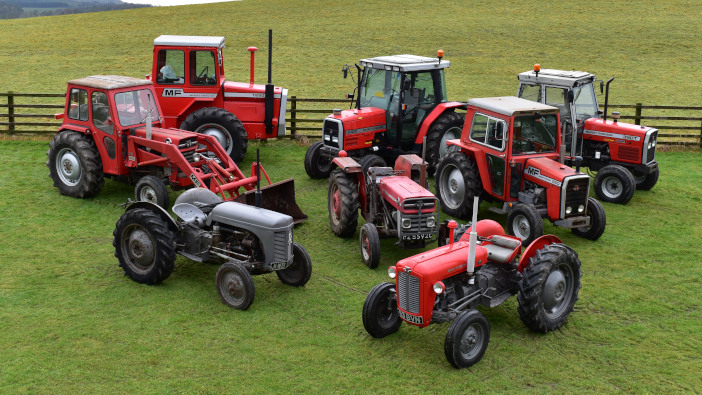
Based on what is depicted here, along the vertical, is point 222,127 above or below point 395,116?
below

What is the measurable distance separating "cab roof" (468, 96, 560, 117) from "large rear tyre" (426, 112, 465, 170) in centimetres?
195

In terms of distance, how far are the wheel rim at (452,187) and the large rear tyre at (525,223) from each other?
107cm

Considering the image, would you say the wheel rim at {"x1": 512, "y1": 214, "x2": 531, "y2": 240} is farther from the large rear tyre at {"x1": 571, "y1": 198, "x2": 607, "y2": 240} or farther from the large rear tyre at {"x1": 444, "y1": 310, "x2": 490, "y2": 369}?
the large rear tyre at {"x1": 444, "y1": 310, "x2": 490, "y2": 369}

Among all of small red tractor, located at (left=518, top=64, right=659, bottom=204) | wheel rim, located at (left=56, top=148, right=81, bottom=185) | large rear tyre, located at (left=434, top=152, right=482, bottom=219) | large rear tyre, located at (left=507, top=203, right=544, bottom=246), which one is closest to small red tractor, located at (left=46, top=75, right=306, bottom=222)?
wheel rim, located at (left=56, top=148, right=81, bottom=185)

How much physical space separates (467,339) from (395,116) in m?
6.98

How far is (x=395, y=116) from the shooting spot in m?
13.5

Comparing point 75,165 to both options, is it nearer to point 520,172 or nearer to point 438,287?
point 520,172

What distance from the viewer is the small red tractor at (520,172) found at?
10375 millimetres

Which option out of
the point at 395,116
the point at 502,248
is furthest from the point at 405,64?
the point at 502,248

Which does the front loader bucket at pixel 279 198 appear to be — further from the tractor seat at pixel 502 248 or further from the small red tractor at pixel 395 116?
the tractor seat at pixel 502 248

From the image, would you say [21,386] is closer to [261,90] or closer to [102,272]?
[102,272]

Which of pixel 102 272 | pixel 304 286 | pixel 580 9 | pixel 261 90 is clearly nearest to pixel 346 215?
pixel 304 286

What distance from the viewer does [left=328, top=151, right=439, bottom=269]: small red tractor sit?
963 centimetres

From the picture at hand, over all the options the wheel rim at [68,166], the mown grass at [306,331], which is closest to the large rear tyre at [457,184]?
the mown grass at [306,331]
